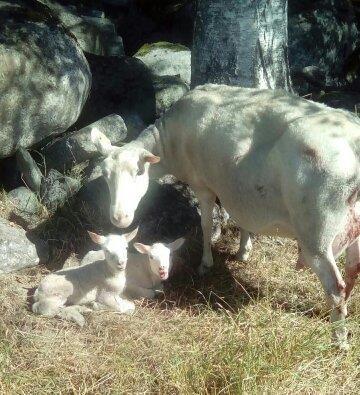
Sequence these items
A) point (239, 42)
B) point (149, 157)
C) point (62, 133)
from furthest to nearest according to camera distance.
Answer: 1. point (62, 133)
2. point (239, 42)
3. point (149, 157)

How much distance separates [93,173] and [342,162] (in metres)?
3.17

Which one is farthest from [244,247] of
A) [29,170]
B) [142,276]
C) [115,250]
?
[29,170]

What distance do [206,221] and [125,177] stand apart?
103 centimetres

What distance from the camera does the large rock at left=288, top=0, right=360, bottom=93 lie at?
1257 cm

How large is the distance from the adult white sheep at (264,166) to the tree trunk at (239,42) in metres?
0.83

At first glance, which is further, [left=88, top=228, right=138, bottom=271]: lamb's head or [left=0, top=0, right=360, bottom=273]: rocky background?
[left=0, top=0, right=360, bottom=273]: rocky background

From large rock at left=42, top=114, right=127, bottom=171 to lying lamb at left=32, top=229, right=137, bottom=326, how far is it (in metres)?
2.10

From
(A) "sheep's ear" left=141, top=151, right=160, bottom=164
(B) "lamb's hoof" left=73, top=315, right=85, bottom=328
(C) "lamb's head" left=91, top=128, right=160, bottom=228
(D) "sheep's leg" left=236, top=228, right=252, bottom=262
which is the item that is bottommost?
(B) "lamb's hoof" left=73, top=315, right=85, bottom=328

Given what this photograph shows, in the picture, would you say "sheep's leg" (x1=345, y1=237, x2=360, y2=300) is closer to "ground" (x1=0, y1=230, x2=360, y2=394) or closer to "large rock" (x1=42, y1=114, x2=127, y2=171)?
"ground" (x1=0, y1=230, x2=360, y2=394)

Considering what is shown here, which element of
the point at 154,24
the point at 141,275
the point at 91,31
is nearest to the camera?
the point at 141,275

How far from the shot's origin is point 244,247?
7.50 m

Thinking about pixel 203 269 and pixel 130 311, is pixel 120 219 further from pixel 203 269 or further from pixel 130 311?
pixel 203 269

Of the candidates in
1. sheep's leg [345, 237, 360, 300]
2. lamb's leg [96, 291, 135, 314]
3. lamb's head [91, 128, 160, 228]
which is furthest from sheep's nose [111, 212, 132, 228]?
sheep's leg [345, 237, 360, 300]

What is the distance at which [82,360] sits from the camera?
5.62 metres
